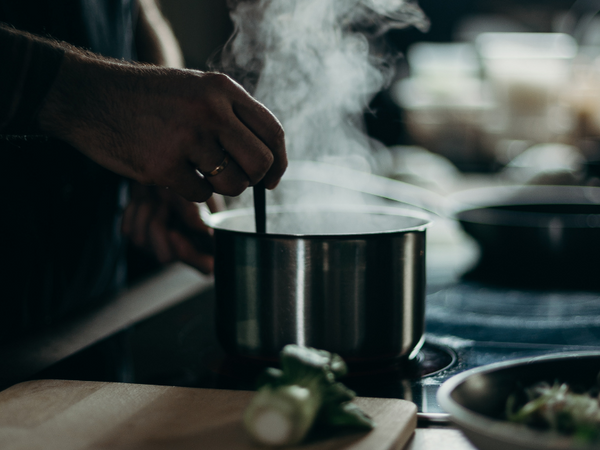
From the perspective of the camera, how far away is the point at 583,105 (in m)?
3.91

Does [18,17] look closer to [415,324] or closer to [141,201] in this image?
[141,201]

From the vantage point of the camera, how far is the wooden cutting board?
0.54 m

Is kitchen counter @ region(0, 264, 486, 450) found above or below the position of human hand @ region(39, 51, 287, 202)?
below

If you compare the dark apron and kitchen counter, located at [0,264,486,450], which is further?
the dark apron

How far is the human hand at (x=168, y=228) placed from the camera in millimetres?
1056

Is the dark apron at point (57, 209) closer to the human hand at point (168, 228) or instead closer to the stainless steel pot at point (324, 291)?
the human hand at point (168, 228)

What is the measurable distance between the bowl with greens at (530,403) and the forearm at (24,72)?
51 cm

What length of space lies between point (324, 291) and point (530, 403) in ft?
0.77

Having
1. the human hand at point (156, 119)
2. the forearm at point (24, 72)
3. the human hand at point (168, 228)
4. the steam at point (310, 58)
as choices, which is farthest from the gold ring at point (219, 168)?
the steam at point (310, 58)

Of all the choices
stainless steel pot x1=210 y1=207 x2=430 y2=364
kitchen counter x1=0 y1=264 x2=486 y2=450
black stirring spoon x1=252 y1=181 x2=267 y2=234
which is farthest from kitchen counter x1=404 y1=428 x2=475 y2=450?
black stirring spoon x1=252 y1=181 x2=267 y2=234

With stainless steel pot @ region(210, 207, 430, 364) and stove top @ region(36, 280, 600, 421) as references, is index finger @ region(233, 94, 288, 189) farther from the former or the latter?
stove top @ region(36, 280, 600, 421)

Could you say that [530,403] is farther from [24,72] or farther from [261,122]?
[24,72]

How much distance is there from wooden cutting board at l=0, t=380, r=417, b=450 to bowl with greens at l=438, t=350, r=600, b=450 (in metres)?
0.08

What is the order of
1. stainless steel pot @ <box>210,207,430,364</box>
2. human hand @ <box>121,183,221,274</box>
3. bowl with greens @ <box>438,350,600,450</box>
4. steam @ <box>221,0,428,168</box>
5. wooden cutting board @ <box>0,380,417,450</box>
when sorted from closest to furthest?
1. bowl with greens @ <box>438,350,600,450</box>
2. wooden cutting board @ <box>0,380,417,450</box>
3. stainless steel pot @ <box>210,207,430,364</box>
4. human hand @ <box>121,183,221,274</box>
5. steam @ <box>221,0,428,168</box>
